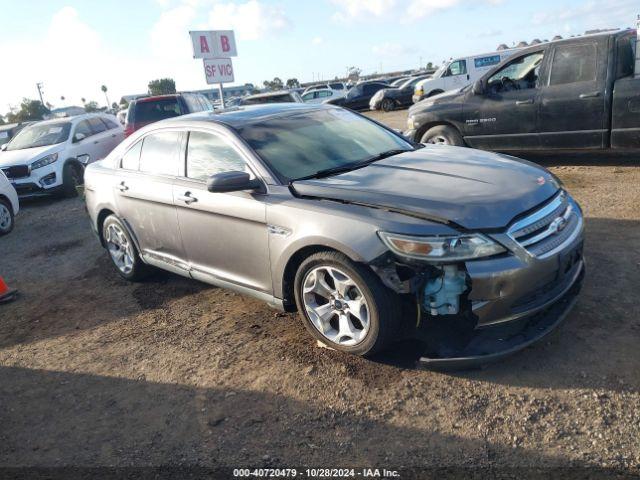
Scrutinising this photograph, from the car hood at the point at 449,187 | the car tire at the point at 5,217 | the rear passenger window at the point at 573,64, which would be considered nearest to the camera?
the car hood at the point at 449,187

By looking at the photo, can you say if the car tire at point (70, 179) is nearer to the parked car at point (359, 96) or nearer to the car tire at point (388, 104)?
the car tire at point (388, 104)

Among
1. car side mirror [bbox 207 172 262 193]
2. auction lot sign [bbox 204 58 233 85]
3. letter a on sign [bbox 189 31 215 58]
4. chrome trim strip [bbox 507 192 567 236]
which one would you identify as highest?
letter a on sign [bbox 189 31 215 58]

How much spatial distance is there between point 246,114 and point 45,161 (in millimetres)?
8055

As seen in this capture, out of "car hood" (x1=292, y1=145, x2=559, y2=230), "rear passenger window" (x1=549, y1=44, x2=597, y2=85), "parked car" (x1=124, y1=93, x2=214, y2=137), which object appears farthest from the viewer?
"parked car" (x1=124, y1=93, x2=214, y2=137)

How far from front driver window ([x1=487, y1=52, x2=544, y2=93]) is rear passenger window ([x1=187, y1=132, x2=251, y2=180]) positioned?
5.47 metres

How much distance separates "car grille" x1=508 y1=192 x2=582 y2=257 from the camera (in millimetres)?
3104

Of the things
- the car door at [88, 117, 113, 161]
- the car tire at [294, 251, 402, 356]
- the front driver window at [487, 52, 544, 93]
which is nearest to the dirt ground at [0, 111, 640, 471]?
the car tire at [294, 251, 402, 356]

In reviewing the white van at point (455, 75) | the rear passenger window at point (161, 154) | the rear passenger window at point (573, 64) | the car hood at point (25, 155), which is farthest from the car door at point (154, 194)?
the white van at point (455, 75)

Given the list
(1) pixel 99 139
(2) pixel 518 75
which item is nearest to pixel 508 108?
(2) pixel 518 75

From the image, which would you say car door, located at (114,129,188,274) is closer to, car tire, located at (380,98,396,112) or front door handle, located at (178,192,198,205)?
front door handle, located at (178,192,198,205)

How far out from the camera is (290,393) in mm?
3271

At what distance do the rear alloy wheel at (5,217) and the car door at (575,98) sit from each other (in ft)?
28.8

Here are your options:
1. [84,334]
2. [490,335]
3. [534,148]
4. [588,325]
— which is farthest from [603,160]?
[84,334]

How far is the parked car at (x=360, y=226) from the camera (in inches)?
121
